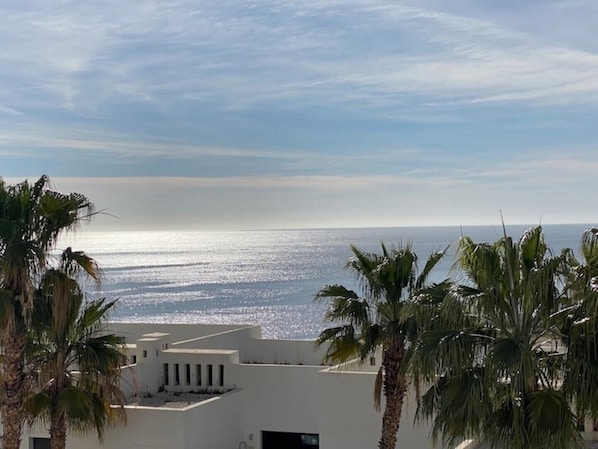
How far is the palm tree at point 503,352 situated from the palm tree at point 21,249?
6931mm

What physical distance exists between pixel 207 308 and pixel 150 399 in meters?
84.4

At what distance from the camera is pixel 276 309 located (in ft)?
322

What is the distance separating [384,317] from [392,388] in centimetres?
128

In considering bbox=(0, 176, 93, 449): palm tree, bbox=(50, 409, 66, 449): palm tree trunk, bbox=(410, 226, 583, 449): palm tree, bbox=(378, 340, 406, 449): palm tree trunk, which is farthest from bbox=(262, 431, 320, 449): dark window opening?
bbox=(410, 226, 583, 449): palm tree

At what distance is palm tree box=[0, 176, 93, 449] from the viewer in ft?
41.2

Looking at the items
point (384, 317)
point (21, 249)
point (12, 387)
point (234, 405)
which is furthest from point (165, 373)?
point (384, 317)

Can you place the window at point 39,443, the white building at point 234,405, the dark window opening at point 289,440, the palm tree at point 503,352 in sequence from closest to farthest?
the palm tree at point 503,352
the white building at point 234,405
the window at point 39,443
the dark window opening at point 289,440

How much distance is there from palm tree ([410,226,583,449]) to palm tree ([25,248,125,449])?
6.82 meters

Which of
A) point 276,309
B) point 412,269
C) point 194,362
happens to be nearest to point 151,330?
point 194,362

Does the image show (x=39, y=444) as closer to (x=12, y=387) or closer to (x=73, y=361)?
(x=73, y=361)

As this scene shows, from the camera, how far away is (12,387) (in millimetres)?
13008

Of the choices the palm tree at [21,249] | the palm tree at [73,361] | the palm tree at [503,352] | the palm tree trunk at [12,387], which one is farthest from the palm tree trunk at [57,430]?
the palm tree at [503,352]

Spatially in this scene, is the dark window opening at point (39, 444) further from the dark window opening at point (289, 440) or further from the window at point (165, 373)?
the dark window opening at point (289, 440)

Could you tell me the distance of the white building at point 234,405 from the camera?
16.5 meters
